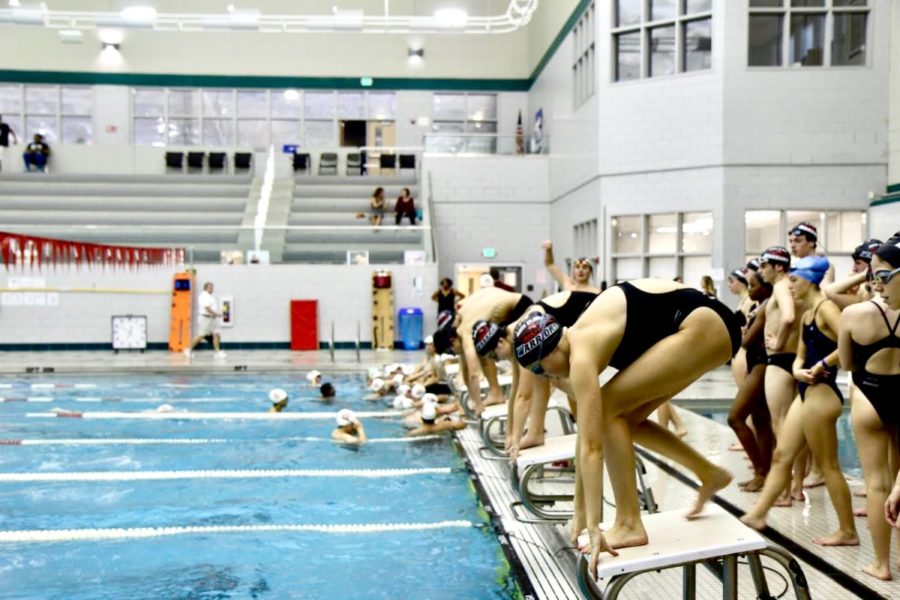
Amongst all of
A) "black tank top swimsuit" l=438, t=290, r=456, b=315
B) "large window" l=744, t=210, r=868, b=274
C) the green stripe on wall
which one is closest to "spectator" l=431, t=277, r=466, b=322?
"black tank top swimsuit" l=438, t=290, r=456, b=315

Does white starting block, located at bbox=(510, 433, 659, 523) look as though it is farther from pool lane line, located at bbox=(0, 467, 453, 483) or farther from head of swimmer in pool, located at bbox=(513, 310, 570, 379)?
pool lane line, located at bbox=(0, 467, 453, 483)

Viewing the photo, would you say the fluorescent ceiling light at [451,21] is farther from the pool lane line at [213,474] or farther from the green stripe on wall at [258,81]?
the pool lane line at [213,474]

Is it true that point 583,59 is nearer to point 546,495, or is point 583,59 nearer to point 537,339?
point 546,495

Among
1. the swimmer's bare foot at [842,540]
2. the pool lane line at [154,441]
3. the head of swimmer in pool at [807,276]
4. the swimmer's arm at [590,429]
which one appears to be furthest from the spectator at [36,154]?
the swimmer's arm at [590,429]

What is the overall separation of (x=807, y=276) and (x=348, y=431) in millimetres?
5407

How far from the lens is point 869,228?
Result: 15344 millimetres

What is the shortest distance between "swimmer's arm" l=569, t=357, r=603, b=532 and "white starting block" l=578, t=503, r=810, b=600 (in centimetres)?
20

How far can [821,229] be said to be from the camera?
16.0 metres

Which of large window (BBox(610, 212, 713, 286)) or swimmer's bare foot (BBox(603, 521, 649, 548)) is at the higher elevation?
large window (BBox(610, 212, 713, 286))

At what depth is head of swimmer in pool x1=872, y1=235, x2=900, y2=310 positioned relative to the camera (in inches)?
155

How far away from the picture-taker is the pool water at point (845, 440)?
758 cm

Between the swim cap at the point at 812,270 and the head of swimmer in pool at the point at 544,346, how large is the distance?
2302 mm

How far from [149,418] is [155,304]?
8688 millimetres

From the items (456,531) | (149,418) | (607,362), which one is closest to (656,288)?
(607,362)
